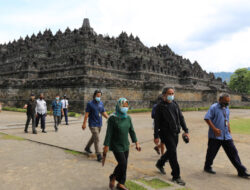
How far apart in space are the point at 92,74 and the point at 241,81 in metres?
54.8

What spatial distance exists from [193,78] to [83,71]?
106 ft

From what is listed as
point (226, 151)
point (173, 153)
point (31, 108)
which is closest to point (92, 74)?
point (31, 108)

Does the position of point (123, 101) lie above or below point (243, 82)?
below

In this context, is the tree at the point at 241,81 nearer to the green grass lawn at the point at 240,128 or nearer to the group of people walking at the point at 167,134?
the green grass lawn at the point at 240,128

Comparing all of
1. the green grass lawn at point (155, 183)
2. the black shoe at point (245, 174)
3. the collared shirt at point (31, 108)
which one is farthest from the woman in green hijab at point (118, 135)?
the collared shirt at point (31, 108)

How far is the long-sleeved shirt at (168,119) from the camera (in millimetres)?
4543

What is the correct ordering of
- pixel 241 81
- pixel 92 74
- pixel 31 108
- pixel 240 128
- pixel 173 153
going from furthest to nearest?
1. pixel 241 81
2. pixel 92 74
3. pixel 240 128
4. pixel 31 108
5. pixel 173 153

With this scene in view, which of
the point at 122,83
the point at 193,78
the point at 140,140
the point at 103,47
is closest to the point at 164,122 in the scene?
the point at 140,140

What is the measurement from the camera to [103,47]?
38125 mm

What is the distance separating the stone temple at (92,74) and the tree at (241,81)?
43.3 ft

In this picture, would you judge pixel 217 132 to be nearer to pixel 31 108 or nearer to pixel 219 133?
pixel 219 133

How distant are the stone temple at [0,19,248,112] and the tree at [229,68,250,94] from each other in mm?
13209

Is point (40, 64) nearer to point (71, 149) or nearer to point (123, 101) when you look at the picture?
point (71, 149)

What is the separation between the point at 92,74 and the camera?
30641mm
